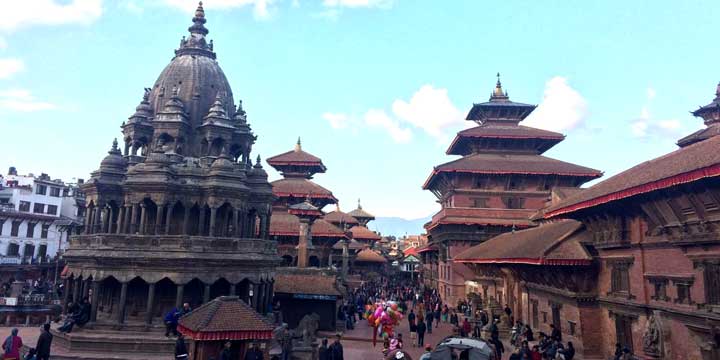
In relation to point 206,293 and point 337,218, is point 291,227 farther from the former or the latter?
point 337,218

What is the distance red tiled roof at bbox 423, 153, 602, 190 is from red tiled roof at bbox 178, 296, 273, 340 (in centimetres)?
2793

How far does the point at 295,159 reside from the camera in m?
48.1

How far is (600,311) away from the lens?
2011cm

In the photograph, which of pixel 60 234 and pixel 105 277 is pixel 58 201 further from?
pixel 105 277

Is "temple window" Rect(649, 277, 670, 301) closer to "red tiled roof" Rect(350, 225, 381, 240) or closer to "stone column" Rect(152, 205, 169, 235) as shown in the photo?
"stone column" Rect(152, 205, 169, 235)

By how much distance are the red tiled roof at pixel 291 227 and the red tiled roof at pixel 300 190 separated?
2.35m

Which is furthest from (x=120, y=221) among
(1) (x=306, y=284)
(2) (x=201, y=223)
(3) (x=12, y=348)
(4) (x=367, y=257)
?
(4) (x=367, y=257)

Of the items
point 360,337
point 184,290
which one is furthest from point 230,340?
point 360,337

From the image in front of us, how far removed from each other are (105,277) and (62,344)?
3.22 meters

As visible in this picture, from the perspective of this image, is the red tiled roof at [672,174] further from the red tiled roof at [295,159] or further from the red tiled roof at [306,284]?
the red tiled roof at [295,159]

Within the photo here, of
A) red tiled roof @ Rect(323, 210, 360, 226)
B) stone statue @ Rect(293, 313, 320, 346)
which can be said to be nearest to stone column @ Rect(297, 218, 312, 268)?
stone statue @ Rect(293, 313, 320, 346)

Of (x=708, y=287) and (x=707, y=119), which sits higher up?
(x=707, y=119)

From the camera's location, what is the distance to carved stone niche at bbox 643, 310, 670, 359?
1552 centimetres

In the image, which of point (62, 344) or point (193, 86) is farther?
point (193, 86)
